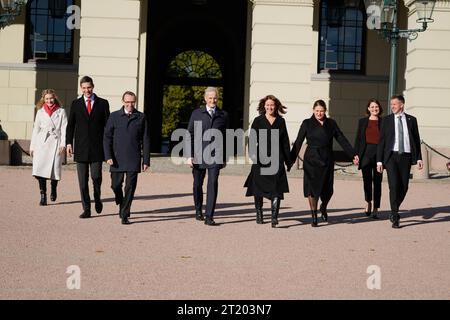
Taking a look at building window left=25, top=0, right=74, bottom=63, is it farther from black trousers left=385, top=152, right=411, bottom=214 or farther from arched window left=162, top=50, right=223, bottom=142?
black trousers left=385, top=152, right=411, bottom=214

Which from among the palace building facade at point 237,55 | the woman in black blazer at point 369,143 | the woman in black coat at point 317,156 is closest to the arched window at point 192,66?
the palace building facade at point 237,55

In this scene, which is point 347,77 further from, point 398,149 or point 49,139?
point 398,149

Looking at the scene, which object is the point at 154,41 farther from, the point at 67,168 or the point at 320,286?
the point at 320,286

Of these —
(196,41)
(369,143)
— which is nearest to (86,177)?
(369,143)

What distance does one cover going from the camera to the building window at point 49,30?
2828 cm

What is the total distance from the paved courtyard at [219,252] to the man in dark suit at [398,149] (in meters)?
0.60

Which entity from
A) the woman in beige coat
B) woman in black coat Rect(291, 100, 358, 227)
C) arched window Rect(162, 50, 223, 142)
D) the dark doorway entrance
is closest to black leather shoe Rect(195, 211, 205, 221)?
woman in black coat Rect(291, 100, 358, 227)

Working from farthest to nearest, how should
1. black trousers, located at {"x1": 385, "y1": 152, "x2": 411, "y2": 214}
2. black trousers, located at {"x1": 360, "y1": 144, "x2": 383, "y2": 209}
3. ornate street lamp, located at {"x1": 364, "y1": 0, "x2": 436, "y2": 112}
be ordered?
ornate street lamp, located at {"x1": 364, "y1": 0, "x2": 436, "y2": 112}, black trousers, located at {"x1": 360, "y1": 144, "x2": 383, "y2": 209}, black trousers, located at {"x1": 385, "y1": 152, "x2": 411, "y2": 214}

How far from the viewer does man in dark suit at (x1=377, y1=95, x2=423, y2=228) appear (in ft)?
39.5

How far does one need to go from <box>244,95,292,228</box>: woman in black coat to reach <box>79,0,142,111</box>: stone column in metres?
12.0

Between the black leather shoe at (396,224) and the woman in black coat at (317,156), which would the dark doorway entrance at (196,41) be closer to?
the woman in black coat at (317,156)

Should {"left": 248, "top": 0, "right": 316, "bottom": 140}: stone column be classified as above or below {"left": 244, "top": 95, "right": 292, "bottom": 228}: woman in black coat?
above
